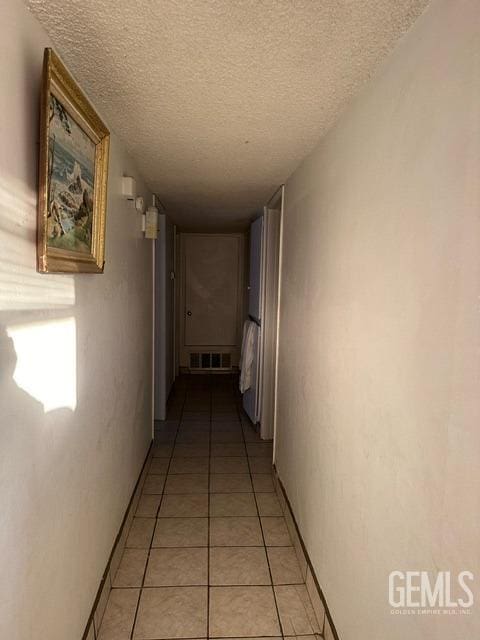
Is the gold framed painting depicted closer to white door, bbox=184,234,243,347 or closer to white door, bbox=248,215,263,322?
white door, bbox=248,215,263,322

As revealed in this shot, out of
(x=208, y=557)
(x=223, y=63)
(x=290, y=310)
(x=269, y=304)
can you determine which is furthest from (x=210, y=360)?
(x=223, y=63)

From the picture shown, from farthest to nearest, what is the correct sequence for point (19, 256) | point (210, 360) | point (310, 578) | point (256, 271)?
point (210, 360) < point (256, 271) < point (310, 578) < point (19, 256)

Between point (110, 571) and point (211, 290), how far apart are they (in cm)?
435

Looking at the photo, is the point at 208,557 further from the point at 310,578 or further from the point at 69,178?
the point at 69,178

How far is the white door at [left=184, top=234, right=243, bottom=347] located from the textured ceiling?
376cm

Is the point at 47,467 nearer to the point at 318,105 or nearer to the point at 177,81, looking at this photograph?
the point at 177,81

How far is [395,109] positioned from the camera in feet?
3.44

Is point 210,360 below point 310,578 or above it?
above

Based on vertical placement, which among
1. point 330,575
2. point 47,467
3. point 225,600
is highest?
point 47,467

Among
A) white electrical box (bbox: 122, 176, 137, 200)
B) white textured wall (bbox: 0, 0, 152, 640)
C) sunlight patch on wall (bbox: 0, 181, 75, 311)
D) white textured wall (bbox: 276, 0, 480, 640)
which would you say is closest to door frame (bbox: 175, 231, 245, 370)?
white electrical box (bbox: 122, 176, 137, 200)

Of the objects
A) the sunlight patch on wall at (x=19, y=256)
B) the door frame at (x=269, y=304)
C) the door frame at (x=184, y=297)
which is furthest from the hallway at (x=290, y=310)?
the door frame at (x=184, y=297)

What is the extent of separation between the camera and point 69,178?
1131mm

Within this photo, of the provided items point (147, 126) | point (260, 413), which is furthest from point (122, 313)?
point (260, 413)

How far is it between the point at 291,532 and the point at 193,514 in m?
0.61
